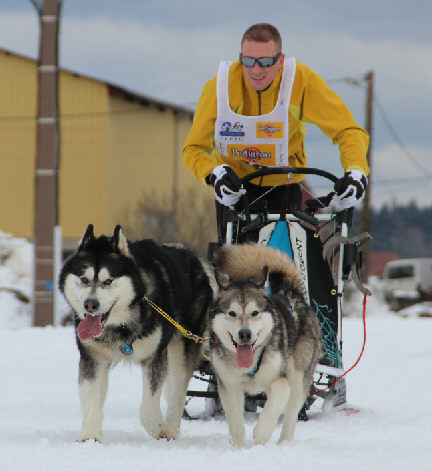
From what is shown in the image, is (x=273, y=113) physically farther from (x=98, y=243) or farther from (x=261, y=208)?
(x=98, y=243)

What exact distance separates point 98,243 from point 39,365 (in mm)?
3740

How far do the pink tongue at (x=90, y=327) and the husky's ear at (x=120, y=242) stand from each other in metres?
0.33

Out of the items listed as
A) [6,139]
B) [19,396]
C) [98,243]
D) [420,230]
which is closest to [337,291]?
[98,243]

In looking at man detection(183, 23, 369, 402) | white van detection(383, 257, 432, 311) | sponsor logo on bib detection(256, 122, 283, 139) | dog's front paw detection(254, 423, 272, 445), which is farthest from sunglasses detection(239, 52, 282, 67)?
white van detection(383, 257, 432, 311)

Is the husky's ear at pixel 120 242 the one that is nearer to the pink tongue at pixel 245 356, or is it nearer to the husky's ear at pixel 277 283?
the pink tongue at pixel 245 356

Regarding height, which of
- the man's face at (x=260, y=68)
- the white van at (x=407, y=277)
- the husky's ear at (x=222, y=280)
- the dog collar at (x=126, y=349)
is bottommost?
the white van at (x=407, y=277)

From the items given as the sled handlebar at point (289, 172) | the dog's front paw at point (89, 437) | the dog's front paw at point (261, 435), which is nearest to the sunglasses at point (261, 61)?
the sled handlebar at point (289, 172)

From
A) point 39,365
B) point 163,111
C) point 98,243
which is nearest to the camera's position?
point 98,243

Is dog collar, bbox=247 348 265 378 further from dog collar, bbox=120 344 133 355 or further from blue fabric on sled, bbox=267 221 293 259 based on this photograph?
blue fabric on sled, bbox=267 221 293 259

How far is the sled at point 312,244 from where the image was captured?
15.3ft

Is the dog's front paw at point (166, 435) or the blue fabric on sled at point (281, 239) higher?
the blue fabric on sled at point (281, 239)

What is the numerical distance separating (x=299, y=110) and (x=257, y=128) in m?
0.27

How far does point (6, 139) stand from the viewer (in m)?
24.1

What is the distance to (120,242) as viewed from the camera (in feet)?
13.1
